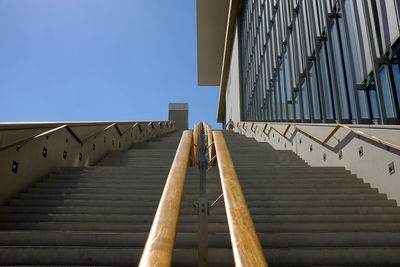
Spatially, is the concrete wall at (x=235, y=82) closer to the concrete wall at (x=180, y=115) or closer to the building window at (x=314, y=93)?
the concrete wall at (x=180, y=115)

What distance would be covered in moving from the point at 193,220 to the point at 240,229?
90.9 inches

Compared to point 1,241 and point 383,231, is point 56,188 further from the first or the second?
point 383,231

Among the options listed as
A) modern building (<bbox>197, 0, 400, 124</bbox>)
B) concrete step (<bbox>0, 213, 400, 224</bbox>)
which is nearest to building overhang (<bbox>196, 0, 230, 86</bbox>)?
modern building (<bbox>197, 0, 400, 124</bbox>)

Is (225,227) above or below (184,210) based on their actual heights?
below

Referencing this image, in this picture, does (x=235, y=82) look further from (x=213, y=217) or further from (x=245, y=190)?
(x=213, y=217)

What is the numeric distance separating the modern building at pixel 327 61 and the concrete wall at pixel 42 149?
5.77 m

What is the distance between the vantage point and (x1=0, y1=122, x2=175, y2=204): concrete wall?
15.2 feet

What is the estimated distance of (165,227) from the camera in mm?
1586

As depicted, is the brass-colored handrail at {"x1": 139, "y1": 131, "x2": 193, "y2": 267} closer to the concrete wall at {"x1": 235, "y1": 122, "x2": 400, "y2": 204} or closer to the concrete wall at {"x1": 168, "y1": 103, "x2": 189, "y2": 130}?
the concrete wall at {"x1": 235, "y1": 122, "x2": 400, "y2": 204}

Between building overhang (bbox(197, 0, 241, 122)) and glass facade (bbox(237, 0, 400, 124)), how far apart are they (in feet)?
48.8

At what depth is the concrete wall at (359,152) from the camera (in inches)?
186

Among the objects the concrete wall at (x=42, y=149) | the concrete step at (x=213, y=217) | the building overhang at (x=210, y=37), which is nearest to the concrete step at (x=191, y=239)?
the concrete step at (x=213, y=217)

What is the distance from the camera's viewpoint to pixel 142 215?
3938 millimetres

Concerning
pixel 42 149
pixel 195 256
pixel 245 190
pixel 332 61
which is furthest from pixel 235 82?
pixel 195 256
